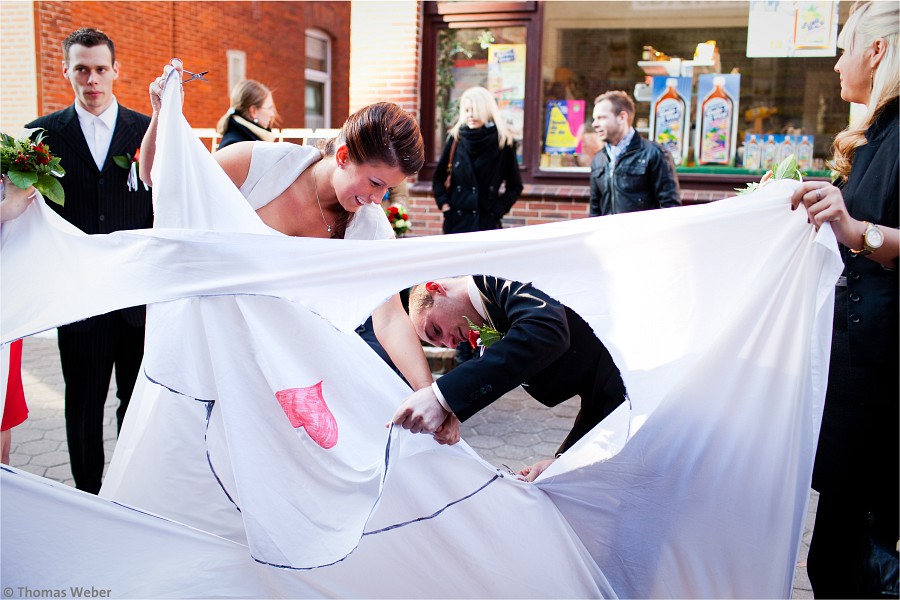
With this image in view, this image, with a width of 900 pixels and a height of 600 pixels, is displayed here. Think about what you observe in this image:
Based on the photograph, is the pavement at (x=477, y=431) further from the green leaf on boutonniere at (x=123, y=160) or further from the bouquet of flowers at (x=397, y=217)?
the green leaf on boutonniere at (x=123, y=160)

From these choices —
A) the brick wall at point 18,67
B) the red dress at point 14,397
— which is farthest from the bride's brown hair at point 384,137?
the brick wall at point 18,67

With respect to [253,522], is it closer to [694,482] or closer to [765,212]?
[694,482]

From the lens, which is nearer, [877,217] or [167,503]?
[877,217]

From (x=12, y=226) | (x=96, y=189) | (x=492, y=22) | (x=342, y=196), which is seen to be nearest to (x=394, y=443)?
(x=342, y=196)

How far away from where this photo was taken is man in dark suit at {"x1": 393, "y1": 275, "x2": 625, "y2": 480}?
6.90 ft

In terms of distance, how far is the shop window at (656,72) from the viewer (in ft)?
23.8

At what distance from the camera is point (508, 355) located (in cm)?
212

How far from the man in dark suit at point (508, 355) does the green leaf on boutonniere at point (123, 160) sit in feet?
5.85

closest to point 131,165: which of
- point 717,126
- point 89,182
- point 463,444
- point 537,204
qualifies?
point 89,182

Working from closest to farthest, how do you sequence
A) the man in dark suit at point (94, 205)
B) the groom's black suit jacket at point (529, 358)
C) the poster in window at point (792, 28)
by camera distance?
the groom's black suit jacket at point (529, 358), the man in dark suit at point (94, 205), the poster in window at point (792, 28)

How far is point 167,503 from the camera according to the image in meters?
2.64

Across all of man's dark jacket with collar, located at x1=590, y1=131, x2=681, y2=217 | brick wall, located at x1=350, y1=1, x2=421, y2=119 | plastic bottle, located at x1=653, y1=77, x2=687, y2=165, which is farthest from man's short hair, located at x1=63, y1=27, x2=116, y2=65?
plastic bottle, located at x1=653, y1=77, x2=687, y2=165

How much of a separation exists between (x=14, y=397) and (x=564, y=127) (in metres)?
5.86

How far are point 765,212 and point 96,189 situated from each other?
2.83m
